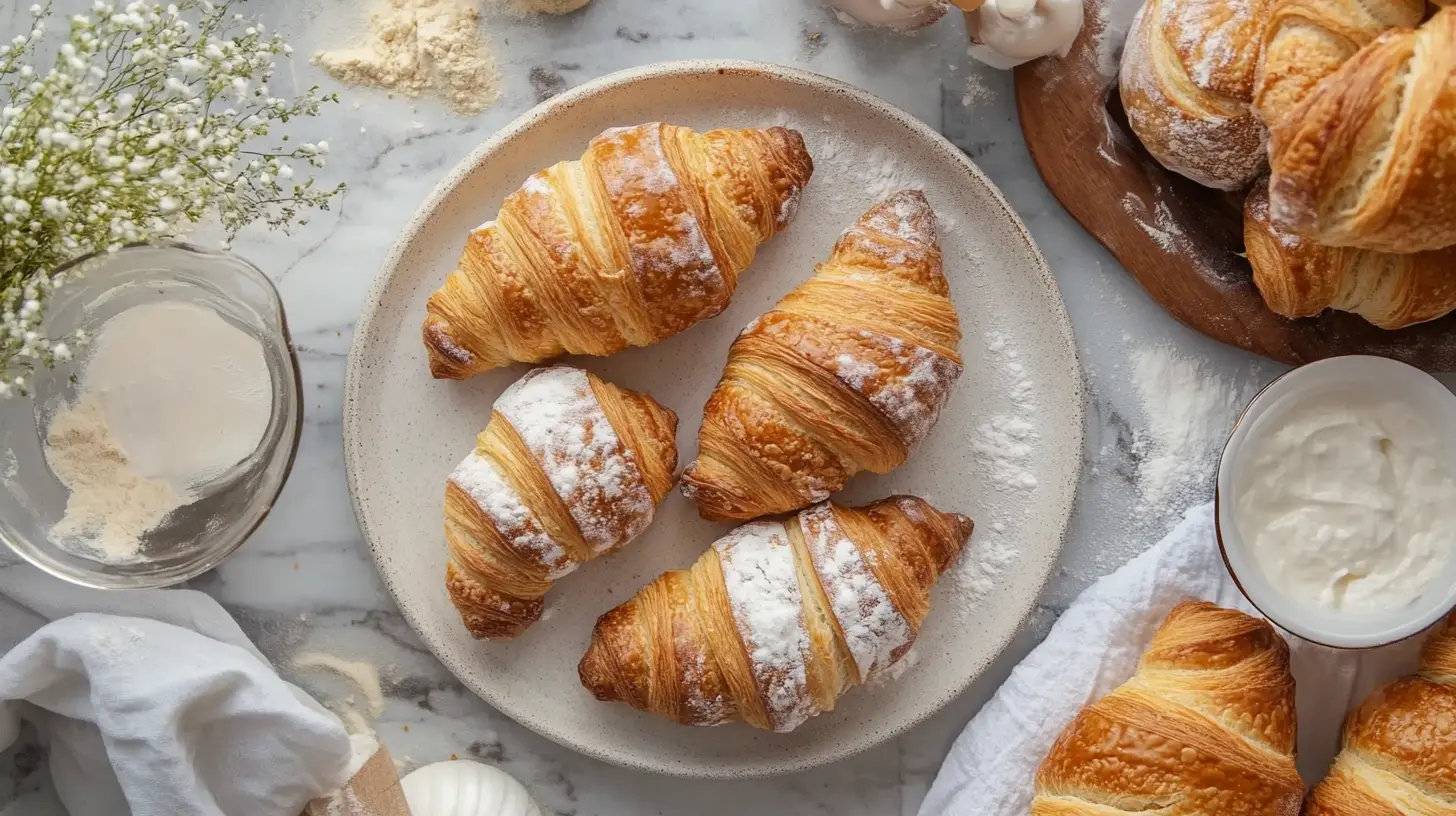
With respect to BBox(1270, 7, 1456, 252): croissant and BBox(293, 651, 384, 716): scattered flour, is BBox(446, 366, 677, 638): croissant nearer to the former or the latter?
BBox(293, 651, 384, 716): scattered flour

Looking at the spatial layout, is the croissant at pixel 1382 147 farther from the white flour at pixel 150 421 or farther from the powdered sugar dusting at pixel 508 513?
the white flour at pixel 150 421

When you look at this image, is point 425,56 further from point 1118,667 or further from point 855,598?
point 1118,667

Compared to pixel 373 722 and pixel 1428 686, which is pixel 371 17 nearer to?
pixel 373 722

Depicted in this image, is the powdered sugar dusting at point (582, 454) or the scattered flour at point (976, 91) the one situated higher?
the scattered flour at point (976, 91)

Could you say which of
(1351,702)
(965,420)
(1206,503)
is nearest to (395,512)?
(965,420)

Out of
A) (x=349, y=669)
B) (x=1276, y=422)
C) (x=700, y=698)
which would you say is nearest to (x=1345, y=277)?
(x=1276, y=422)

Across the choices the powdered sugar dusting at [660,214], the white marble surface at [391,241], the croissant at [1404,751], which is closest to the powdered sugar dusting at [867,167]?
the white marble surface at [391,241]
